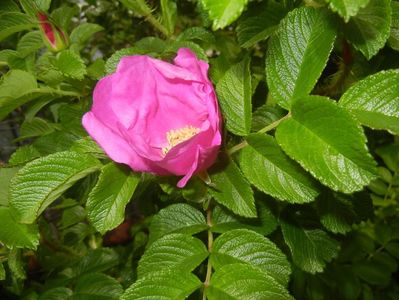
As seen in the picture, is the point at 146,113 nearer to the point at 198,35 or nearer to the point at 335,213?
the point at 198,35

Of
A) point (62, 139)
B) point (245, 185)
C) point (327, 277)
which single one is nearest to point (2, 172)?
point (62, 139)

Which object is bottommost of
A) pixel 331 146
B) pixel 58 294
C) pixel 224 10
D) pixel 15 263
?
pixel 58 294

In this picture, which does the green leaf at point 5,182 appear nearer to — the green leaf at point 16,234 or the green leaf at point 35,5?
the green leaf at point 16,234

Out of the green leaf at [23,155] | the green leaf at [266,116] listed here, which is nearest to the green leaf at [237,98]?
the green leaf at [266,116]

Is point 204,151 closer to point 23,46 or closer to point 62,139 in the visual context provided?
point 62,139

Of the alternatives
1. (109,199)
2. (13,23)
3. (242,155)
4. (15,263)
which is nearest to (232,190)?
(242,155)

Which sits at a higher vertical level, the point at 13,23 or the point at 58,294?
the point at 13,23
